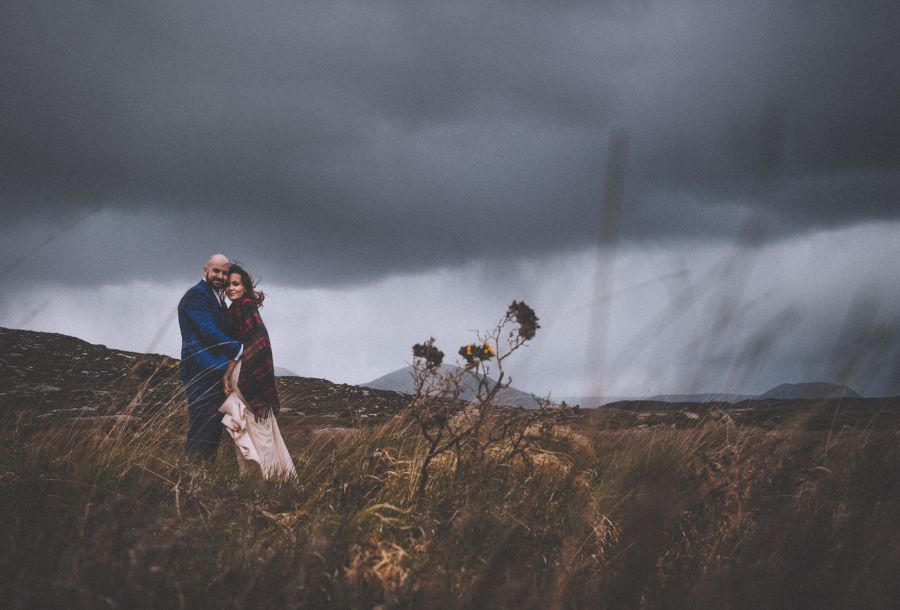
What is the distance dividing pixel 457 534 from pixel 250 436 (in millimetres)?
2507

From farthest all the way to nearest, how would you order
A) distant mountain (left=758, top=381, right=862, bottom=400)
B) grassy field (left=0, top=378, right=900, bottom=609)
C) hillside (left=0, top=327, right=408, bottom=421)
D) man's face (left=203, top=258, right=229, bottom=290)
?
hillside (left=0, top=327, right=408, bottom=421)
man's face (left=203, top=258, right=229, bottom=290)
distant mountain (left=758, top=381, right=862, bottom=400)
grassy field (left=0, top=378, right=900, bottom=609)

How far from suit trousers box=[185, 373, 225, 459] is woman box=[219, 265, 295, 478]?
0.49 feet

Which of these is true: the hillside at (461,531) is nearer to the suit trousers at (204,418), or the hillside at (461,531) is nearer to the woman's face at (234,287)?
the suit trousers at (204,418)

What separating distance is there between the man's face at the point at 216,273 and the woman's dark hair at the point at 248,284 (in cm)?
9

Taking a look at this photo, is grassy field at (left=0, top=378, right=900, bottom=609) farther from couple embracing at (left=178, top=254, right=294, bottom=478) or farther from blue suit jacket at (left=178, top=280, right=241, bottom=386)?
blue suit jacket at (left=178, top=280, right=241, bottom=386)

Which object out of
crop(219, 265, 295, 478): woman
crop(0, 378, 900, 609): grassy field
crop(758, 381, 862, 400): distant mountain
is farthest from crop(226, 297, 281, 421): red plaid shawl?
crop(758, 381, 862, 400): distant mountain

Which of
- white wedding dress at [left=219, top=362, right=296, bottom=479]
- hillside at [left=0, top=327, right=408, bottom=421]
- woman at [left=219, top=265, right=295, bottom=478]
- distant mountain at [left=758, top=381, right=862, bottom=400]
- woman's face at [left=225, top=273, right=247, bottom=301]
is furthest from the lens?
hillside at [left=0, top=327, right=408, bottom=421]

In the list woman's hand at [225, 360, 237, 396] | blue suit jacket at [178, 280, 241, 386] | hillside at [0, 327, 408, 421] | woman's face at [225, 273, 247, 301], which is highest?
woman's face at [225, 273, 247, 301]

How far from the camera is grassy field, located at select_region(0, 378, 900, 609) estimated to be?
5.31 ft

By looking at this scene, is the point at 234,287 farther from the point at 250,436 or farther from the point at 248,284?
the point at 250,436

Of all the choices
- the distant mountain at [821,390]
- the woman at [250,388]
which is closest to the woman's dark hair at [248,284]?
the woman at [250,388]

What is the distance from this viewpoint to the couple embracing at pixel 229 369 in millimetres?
4004

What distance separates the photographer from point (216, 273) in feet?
15.0

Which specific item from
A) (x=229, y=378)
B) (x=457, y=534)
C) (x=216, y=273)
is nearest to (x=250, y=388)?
(x=229, y=378)
